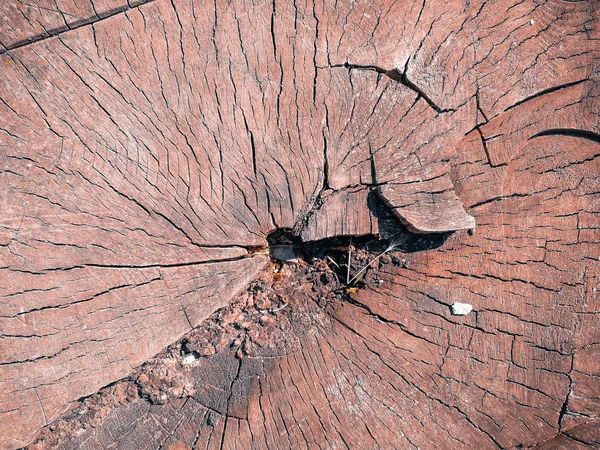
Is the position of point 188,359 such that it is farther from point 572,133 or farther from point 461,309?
point 572,133

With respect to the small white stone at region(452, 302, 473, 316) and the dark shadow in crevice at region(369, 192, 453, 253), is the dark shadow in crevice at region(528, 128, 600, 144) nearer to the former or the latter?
the dark shadow in crevice at region(369, 192, 453, 253)

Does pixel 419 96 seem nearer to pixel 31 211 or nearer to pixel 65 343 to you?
pixel 31 211

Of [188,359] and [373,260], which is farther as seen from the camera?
[373,260]

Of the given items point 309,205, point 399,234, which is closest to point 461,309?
point 399,234

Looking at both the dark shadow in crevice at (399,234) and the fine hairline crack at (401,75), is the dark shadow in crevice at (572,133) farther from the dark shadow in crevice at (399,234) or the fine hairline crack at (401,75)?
the dark shadow in crevice at (399,234)

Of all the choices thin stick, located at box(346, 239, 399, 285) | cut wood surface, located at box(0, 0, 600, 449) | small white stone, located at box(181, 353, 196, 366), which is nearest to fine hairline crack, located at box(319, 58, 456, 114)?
cut wood surface, located at box(0, 0, 600, 449)

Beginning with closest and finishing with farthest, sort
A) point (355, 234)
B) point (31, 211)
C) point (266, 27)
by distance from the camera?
point (31, 211) → point (266, 27) → point (355, 234)

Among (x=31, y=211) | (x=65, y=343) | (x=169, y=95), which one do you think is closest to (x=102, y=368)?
(x=65, y=343)
